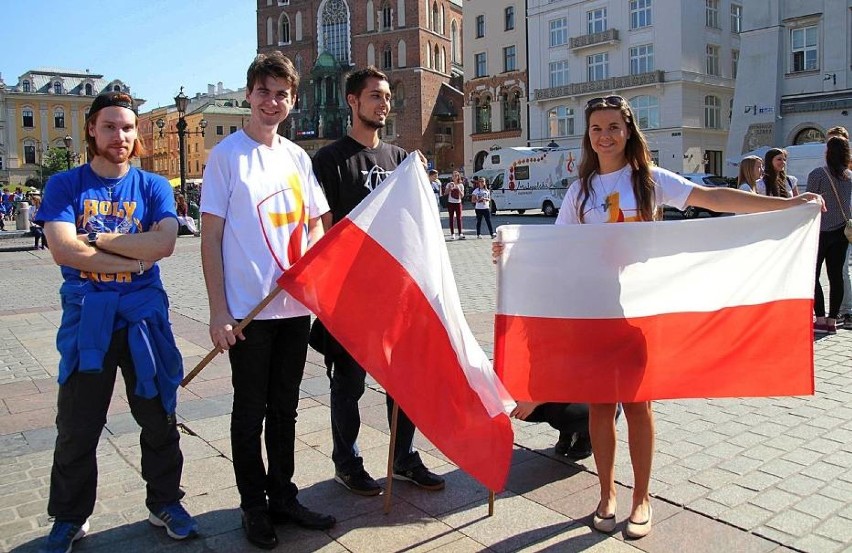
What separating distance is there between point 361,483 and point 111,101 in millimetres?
2219

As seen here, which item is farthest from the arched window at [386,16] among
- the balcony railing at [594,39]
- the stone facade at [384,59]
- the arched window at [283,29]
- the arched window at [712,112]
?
the arched window at [712,112]

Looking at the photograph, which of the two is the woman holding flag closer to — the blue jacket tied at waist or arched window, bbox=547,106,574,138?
the blue jacket tied at waist

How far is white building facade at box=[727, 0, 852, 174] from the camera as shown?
3200 centimetres

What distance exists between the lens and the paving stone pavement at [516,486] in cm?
343

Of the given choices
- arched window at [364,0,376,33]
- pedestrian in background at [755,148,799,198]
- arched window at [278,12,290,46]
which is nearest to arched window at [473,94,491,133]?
arched window at [364,0,376,33]

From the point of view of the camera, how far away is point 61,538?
131 inches

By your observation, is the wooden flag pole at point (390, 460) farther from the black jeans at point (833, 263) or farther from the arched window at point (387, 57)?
the arched window at point (387, 57)

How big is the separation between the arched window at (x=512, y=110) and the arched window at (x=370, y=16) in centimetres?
2325

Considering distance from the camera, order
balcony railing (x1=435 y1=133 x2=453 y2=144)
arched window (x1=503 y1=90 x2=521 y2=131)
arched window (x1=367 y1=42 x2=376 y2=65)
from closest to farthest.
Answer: arched window (x1=503 y1=90 x2=521 y2=131) → balcony railing (x1=435 y1=133 x2=453 y2=144) → arched window (x1=367 y1=42 x2=376 y2=65)

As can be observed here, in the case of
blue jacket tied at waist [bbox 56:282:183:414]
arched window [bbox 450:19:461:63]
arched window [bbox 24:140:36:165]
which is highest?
arched window [bbox 450:19:461:63]

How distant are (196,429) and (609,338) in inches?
→ 116

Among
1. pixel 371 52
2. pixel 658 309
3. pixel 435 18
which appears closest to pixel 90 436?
pixel 658 309

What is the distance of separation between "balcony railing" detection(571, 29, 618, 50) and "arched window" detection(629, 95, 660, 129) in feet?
13.2

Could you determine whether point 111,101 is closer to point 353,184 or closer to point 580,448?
point 353,184
